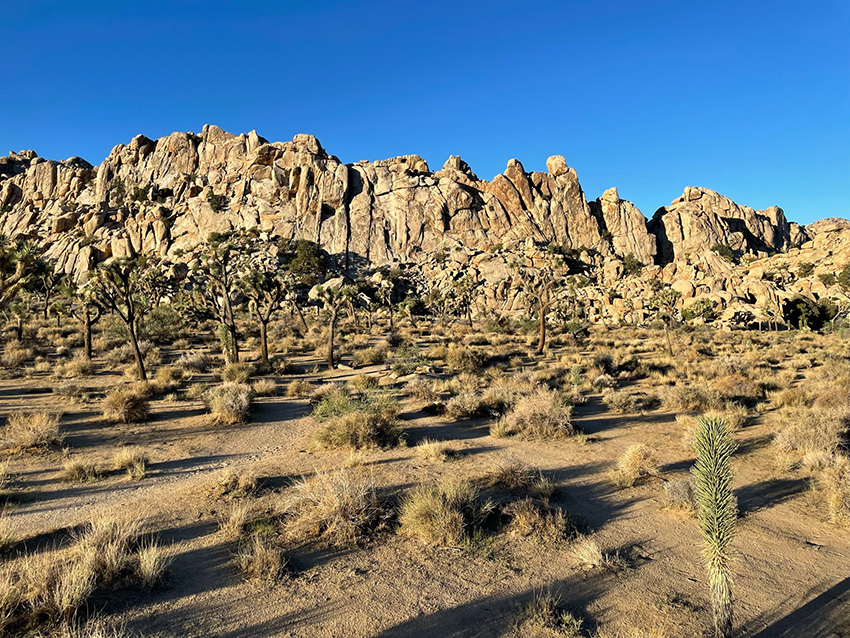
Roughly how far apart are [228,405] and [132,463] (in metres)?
3.92

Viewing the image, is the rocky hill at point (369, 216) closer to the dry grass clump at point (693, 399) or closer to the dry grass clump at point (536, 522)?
the dry grass clump at point (693, 399)

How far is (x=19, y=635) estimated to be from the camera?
3.88 meters

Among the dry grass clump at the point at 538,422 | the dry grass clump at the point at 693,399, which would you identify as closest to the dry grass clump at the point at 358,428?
the dry grass clump at the point at 538,422

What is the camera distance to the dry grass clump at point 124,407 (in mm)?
11656

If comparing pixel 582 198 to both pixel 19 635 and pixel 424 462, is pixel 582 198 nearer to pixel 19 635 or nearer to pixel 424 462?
pixel 424 462

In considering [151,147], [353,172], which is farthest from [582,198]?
[151,147]

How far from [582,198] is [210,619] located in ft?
314

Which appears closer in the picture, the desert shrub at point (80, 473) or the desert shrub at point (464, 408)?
the desert shrub at point (80, 473)

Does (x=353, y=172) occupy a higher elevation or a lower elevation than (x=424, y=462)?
higher

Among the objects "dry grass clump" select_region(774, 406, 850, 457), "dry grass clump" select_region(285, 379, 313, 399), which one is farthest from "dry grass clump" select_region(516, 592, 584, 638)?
"dry grass clump" select_region(285, 379, 313, 399)

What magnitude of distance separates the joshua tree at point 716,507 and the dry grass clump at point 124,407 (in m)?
12.8

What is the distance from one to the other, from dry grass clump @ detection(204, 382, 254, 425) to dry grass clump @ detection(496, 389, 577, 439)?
6991 millimetres

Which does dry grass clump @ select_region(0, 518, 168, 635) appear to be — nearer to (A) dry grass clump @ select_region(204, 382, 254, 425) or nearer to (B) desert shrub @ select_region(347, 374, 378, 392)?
(A) dry grass clump @ select_region(204, 382, 254, 425)

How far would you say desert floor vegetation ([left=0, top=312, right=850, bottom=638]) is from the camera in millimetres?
4562
